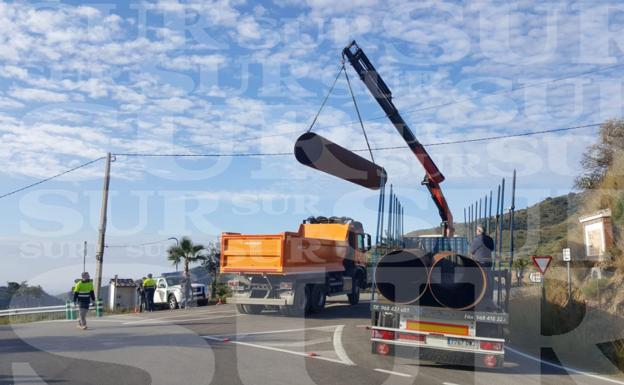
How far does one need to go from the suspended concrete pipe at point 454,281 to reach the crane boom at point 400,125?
9161 millimetres

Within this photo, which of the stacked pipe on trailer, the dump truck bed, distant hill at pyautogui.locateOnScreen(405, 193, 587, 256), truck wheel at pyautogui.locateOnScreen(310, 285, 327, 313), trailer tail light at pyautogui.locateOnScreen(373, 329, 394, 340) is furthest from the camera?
distant hill at pyautogui.locateOnScreen(405, 193, 587, 256)

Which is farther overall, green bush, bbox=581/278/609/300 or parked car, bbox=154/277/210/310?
parked car, bbox=154/277/210/310

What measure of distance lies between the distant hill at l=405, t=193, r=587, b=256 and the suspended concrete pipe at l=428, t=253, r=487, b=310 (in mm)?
2527

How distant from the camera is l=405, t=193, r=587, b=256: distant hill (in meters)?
24.4

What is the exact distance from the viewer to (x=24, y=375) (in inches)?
337

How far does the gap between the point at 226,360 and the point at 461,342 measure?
3.90 metres

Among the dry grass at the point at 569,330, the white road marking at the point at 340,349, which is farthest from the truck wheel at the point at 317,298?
the dry grass at the point at 569,330

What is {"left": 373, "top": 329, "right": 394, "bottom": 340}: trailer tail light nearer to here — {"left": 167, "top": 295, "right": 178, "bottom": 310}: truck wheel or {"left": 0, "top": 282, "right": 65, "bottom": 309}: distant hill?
{"left": 167, "top": 295, "right": 178, "bottom": 310}: truck wheel

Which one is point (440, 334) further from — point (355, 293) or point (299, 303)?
point (355, 293)

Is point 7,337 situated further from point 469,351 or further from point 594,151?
point 594,151

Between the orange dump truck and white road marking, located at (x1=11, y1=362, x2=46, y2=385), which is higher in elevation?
the orange dump truck

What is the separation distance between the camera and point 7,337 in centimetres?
1316

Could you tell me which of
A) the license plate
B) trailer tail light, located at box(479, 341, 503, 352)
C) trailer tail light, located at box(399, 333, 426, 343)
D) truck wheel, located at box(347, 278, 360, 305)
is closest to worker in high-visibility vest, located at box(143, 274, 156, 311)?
truck wheel, located at box(347, 278, 360, 305)

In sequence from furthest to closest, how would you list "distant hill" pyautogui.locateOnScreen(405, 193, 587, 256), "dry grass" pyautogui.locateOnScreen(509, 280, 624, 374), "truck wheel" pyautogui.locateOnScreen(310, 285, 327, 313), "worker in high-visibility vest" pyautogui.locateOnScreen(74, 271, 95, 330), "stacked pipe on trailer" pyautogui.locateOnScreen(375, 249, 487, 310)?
"distant hill" pyautogui.locateOnScreen(405, 193, 587, 256) → "truck wheel" pyautogui.locateOnScreen(310, 285, 327, 313) → "worker in high-visibility vest" pyautogui.locateOnScreen(74, 271, 95, 330) → "dry grass" pyautogui.locateOnScreen(509, 280, 624, 374) → "stacked pipe on trailer" pyautogui.locateOnScreen(375, 249, 487, 310)
